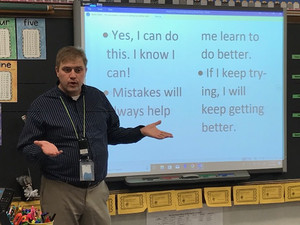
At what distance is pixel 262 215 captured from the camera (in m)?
2.60

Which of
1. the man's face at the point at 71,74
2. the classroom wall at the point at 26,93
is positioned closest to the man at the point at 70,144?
the man's face at the point at 71,74

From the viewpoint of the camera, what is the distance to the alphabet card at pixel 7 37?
2170 millimetres

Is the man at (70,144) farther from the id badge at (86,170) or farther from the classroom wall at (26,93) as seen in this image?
the classroom wall at (26,93)

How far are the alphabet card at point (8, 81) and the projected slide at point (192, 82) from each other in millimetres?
389

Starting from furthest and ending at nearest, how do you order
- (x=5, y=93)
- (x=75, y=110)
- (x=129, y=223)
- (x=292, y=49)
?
1. (x=292, y=49)
2. (x=129, y=223)
3. (x=5, y=93)
4. (x=75, y=110)


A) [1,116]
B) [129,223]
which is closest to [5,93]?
[1,116]

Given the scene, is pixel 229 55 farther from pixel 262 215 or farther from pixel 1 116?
pixel 1 116

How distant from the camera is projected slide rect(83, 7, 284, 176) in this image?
2303mm

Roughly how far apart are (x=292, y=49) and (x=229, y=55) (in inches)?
16.9

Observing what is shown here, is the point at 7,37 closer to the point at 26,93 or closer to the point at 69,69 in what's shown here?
the point at 26,93

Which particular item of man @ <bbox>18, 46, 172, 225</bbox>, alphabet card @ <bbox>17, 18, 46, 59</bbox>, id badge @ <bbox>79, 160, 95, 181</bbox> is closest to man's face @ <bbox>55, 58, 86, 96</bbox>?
man @ <bbox>18, 46, 172, 225</bbox>

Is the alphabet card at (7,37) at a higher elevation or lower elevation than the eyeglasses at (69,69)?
higher

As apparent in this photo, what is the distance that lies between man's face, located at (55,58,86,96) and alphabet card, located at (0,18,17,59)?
49 centimetres

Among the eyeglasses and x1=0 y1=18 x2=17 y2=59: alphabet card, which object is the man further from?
x1=0 y1=18 x2=17 y2=59: alphabet card
